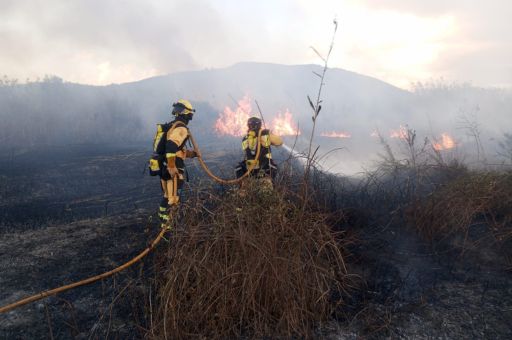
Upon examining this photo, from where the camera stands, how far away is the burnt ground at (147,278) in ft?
10.6

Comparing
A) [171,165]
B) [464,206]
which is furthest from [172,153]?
[464,206]

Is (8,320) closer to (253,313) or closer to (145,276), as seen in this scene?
(145,276)

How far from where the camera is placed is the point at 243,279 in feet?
9.89

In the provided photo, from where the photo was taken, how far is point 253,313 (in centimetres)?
311

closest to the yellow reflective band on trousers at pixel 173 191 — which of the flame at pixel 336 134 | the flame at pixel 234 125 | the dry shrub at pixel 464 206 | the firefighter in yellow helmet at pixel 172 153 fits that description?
the firefighter in yellow helmet at pixel 172 153

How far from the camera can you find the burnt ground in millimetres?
3234

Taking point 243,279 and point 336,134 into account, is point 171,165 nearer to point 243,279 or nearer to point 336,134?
point 243,279

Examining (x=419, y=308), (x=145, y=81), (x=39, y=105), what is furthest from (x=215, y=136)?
(x=419, y=308)

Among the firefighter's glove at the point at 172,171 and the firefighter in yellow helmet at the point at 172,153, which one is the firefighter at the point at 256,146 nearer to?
the firefighter in yellow helmet at the point at 172,153

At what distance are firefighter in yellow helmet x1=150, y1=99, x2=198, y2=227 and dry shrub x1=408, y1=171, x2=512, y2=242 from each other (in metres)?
3.72

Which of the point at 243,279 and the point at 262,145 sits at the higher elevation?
the point at 262,145

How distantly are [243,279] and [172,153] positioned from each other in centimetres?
278

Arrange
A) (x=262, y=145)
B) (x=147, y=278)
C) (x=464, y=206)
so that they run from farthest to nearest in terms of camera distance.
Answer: (x=262, y=145)
(x=464, y=206)
(x=147, y=278)

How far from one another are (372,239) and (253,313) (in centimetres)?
262
